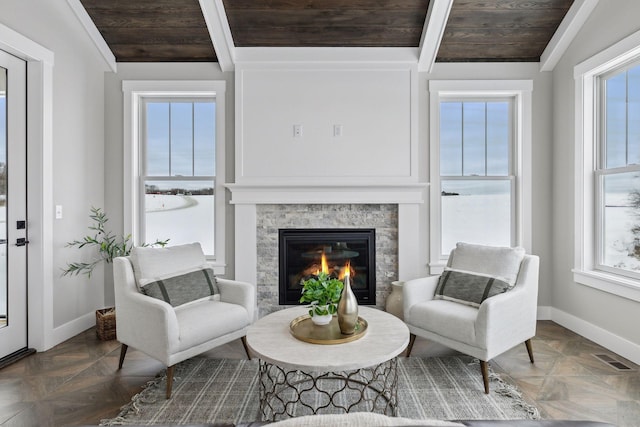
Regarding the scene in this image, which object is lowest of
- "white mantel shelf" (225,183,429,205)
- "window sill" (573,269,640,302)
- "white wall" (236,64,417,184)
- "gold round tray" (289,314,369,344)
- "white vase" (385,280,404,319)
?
"white vase" (385,280,404,319)

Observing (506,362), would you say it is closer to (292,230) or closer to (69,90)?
(292,230)

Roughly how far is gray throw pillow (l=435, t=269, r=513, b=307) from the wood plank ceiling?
2220mm

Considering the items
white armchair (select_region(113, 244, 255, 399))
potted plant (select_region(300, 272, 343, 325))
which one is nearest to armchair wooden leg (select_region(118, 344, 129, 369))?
white armchair (select_region(113, 244, 255, 399))

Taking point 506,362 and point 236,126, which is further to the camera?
point 236,126

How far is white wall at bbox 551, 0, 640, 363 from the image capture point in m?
2.82

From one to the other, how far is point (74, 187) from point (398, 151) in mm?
3047

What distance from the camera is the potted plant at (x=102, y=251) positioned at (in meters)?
3.21

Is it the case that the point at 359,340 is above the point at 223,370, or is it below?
above

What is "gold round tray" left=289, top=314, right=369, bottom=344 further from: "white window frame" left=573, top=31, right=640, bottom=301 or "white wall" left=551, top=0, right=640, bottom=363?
"white window frame" left=573, top=31, right=640, bottom=301

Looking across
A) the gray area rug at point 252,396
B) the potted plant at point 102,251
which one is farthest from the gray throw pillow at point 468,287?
the potted plant at point 102,251

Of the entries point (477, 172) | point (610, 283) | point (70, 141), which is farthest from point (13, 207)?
point (610, 283)

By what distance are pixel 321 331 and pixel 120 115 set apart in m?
3.11

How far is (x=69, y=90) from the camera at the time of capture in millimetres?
3295

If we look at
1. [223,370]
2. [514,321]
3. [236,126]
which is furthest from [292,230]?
[514,321]
